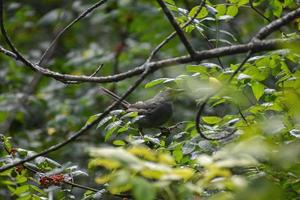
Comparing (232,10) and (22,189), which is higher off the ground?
(232,10)

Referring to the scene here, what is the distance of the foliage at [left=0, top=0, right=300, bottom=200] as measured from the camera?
111 cm

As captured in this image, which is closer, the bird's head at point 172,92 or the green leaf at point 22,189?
the bird's head at point 172,92

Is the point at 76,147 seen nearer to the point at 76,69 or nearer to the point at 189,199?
the point at 76,69

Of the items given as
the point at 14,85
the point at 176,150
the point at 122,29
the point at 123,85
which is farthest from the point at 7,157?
the point at 122,29

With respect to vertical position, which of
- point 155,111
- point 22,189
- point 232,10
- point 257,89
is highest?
point 232,10

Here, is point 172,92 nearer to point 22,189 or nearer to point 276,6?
point 276,6

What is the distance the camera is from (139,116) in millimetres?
2250

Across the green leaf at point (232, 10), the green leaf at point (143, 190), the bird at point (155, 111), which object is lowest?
the bird at point (155, 111)

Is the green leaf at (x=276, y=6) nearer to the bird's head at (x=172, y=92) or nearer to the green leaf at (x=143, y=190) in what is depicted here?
the bird's head at (x=172, y=92)

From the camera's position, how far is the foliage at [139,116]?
1.11 m

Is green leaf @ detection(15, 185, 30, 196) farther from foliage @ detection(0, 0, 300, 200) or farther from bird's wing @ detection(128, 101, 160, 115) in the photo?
bird's wing @ detection(128, 101, 160, 115)

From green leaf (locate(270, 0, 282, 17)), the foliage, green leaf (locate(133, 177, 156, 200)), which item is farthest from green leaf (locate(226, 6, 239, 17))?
green leaf (locate(133, 177, 156, 200))

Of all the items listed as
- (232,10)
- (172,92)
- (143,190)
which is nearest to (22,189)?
(172,92)

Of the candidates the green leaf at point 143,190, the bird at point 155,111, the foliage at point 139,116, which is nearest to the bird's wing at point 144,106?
the bird at point 155,111
